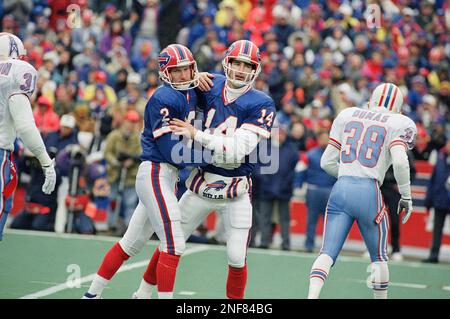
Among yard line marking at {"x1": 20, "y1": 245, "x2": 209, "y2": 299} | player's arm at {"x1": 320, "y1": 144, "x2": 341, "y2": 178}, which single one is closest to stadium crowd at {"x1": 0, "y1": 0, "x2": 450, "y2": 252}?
yard line marking at {"x1": 20, "y1": 245, "x2": 209, "y2": 299}

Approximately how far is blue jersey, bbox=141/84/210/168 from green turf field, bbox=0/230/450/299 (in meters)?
1.56

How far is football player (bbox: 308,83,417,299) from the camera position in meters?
6.68

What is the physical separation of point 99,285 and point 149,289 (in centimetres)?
44

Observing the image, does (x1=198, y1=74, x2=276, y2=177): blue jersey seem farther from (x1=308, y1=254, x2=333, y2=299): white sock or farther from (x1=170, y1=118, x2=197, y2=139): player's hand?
(x1=308, y1=254, x2=333, y2=299): white sock

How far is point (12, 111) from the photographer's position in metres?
6.59

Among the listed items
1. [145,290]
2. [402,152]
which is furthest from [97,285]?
[402,152]

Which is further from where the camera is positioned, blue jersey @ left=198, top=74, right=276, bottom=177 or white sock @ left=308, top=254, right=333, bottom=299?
blue jersey @ left=198, top=74, right=276, bottom=177

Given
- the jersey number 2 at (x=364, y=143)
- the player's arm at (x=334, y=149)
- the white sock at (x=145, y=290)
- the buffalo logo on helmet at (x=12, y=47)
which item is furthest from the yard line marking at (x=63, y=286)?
the jersey number 2 at (x=364, y=143)

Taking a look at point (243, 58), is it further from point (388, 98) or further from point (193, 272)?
point (193, 272)

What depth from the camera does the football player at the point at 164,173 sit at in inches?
256
